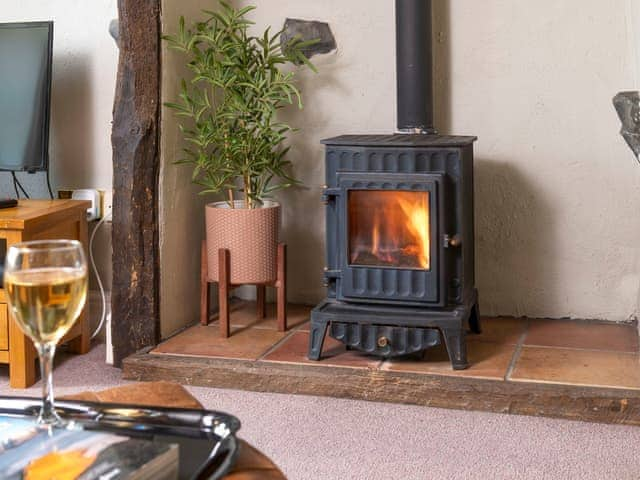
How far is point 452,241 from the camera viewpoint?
289 cm

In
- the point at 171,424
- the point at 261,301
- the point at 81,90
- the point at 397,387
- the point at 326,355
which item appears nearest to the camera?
the point at 171,424

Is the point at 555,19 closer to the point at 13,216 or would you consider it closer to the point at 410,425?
the point at 410,425

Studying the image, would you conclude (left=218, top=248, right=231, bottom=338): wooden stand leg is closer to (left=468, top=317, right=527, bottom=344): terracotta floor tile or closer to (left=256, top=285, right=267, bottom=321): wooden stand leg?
(left=256, top=285, right=267, bottom=321): wooden stand leg

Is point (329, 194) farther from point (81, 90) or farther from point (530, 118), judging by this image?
point (81, 90)

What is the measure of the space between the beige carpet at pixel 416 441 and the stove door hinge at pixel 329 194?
607 mm

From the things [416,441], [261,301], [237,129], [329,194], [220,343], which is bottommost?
[416,441]

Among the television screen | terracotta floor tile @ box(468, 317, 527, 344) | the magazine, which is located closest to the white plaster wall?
the television screen

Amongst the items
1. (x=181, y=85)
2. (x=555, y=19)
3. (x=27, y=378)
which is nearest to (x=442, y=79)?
(x=555, y=19)

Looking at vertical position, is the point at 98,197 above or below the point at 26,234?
above

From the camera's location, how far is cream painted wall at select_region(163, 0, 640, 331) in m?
3.29

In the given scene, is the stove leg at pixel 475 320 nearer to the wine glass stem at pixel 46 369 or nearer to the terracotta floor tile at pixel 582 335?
the terracotta floor tile at pixel 582 335

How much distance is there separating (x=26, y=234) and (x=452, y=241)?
130cm

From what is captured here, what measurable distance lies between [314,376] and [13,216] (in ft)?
3.47

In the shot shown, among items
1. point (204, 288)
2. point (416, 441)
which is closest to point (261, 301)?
point (204, 288)
